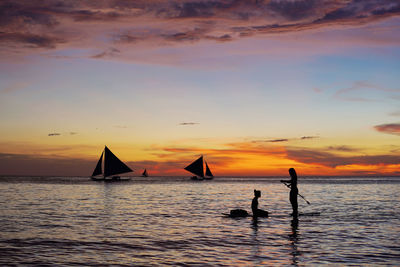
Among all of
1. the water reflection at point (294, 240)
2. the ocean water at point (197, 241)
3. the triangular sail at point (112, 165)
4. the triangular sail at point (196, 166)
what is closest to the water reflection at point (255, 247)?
the ocean water at point (197, 241)

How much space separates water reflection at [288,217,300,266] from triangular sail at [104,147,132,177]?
87372 millimetres

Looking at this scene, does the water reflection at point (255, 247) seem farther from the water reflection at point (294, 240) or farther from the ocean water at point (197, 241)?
the water reflection at point (294, 240)

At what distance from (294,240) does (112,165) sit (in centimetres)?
9586

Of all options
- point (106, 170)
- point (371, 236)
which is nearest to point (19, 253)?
point (371, 236)

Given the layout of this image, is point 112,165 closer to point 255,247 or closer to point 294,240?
point 294,240

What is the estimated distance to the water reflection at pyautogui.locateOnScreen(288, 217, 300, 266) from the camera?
15.1 m

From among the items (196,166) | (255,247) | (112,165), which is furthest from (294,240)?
(196,166)

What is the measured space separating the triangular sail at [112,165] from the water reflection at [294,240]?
87.4m

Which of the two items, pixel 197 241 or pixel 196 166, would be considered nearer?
pixel 197 241

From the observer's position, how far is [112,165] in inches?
4345

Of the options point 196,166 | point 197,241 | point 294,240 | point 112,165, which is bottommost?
point 197,241

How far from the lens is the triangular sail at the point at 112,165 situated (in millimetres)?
108625

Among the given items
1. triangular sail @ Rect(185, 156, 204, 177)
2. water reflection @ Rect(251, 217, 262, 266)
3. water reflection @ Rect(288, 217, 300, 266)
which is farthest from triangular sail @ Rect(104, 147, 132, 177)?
water reflection @ Rect(251, 217, 262, 266)

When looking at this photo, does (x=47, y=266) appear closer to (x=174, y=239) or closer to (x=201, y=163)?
(x=174, y=239)
